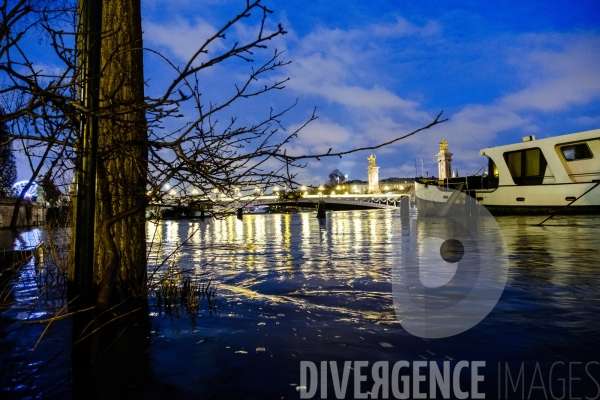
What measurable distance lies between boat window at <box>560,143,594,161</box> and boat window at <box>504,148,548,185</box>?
129 cm

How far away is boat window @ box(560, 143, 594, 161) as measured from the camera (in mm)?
25727

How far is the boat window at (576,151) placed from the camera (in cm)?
2573

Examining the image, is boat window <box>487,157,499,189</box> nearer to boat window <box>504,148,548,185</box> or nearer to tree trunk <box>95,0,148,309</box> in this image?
boat window <box>504,148,548,185</box>

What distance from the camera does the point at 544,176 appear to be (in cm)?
2747

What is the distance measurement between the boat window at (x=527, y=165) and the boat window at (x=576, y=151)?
4.22 feet

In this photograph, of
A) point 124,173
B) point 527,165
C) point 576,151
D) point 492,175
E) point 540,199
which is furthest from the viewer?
point 492,175

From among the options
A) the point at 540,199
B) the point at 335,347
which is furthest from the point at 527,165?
the point at 335,347

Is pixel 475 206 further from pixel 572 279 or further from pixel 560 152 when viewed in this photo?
pixel 572 279

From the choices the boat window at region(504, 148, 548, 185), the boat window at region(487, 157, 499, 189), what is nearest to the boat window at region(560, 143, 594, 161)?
the boat window at region(504, 148, 548, 185)

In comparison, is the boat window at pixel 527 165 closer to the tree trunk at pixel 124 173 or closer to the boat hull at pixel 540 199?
the boat hull at pixel 540 199

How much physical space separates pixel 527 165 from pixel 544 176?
1417mm

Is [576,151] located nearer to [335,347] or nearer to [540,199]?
[540,199]
